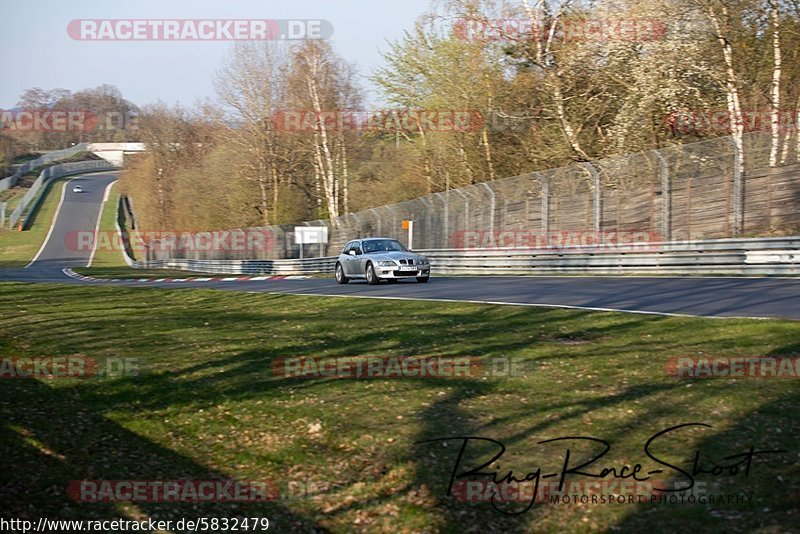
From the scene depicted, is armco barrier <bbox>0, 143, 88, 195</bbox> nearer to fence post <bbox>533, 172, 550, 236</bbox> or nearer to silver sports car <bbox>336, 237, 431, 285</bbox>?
silver sports car <bbox>336, 237, 431, 285</bbox>

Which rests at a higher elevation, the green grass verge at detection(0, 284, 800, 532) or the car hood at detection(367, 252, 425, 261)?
the car hood at detection(367, 252, 425, 261)

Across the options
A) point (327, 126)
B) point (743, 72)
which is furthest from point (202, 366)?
point (327, 126)

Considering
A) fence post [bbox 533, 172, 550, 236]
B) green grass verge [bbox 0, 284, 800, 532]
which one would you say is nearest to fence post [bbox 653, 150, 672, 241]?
fence post [bbox 533, 172, 550, 236]

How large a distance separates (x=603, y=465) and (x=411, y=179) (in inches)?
1879

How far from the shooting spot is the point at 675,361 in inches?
420

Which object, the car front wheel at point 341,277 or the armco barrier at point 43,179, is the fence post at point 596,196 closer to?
the car front wheel at point 341,277

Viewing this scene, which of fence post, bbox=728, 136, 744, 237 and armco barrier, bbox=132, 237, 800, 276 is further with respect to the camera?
fence post, bbox=728, 136, 744, 237

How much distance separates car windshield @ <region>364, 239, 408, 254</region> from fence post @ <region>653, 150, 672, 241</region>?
7.98 m

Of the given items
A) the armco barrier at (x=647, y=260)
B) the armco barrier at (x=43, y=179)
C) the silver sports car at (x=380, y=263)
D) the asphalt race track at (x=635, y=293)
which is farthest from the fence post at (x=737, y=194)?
the armco barrier at (x=43, y=179)

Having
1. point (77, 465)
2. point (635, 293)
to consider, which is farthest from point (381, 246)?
point (77, 465)

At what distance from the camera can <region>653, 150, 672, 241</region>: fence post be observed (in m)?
27.6

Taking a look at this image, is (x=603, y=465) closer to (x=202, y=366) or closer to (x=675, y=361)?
(x=675, y=361)

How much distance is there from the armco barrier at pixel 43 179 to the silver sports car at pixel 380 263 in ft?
271

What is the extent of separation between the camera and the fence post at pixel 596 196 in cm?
2978
